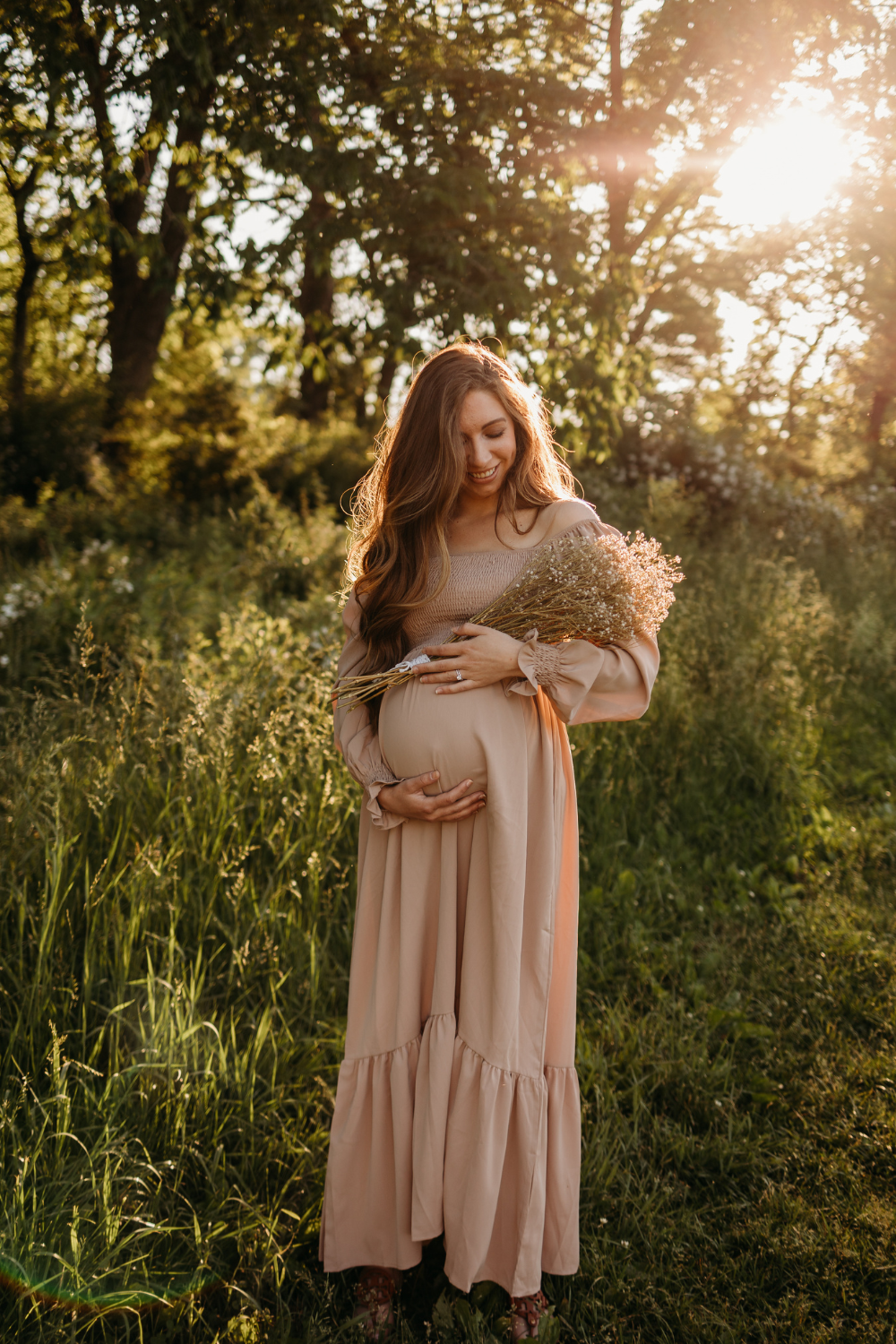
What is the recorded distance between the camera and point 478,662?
6.70 feet

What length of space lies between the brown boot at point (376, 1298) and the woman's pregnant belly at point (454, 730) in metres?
1.29

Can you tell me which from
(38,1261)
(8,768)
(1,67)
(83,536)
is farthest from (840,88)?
(38,1261)

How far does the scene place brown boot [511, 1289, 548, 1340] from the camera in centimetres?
213

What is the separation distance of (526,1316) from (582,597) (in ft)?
5.79

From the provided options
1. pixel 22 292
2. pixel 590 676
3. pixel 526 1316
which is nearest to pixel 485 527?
pixel 590 676

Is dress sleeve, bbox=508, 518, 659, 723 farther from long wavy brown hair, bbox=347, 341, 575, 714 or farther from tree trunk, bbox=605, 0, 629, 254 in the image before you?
tree trunk, bbox=605, 0, 629, 254

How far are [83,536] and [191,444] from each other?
131 inches

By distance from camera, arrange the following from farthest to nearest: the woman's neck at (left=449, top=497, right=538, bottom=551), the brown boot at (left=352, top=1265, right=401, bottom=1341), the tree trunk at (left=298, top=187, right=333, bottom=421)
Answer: the tree trunk at (left=298, top=187, right=333, bottom=421) < the woman's neck at (left=449, top=497, right=538, bottom=551) < the brown boot at (left=352, top=1265, right=401, bottom=1341)

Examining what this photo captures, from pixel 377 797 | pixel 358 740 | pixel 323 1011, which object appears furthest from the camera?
pixel 323 1011

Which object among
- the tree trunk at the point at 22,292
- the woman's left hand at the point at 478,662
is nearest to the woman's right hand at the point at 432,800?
the woman's left hand at the point at 478,662

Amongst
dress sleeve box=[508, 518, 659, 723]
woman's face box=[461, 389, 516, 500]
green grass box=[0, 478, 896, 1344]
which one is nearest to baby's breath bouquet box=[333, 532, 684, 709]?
dress sleeve box=[508, 518, 659, 723]

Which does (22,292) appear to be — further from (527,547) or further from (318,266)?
(527,547)

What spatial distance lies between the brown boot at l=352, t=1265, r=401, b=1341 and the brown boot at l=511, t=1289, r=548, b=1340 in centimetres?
30

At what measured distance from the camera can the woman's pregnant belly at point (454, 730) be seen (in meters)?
2.04
